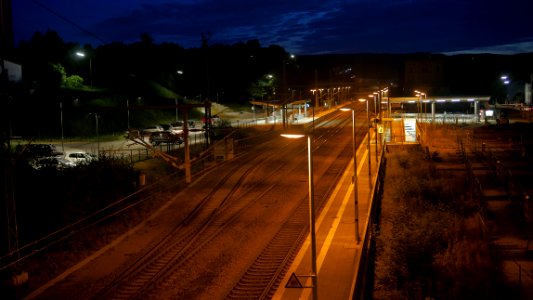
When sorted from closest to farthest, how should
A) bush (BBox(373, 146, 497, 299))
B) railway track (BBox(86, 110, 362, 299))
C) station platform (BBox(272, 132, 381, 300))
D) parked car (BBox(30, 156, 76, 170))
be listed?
1. station platform (BBox(272, 132, 381, 300))
2. railway track (BBox(86, 110, 362, 299))
3. bush (BBox(373, 146, 497, 299))
4. parked car (BBox(30, 156, 76, 170))

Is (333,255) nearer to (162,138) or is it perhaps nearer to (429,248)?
(429,248)

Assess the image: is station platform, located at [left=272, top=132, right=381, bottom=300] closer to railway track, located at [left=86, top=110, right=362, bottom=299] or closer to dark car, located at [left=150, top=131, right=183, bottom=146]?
railway track, located at [left=86, top=110, right=362, bottom=299]

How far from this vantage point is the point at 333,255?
1588 centimetres

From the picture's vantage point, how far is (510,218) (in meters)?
23.2

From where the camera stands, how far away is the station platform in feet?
42.6

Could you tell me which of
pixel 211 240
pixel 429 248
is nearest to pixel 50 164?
pixel 211 240

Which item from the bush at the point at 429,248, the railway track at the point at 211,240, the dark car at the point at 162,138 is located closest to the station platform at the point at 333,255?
the railway track at the point at 211,240

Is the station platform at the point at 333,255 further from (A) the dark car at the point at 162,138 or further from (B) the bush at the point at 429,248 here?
(A) the dark car at the point at 162,138

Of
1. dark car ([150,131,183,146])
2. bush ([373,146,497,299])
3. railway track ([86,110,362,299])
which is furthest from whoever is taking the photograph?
dark car ([150,131,183,146])

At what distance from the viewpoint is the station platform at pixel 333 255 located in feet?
42.6

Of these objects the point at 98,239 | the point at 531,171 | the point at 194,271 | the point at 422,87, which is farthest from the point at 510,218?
the point at 422,87

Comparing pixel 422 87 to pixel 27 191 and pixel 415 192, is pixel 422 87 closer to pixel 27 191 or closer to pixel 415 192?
pixel 415 192

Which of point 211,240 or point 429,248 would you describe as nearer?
point 429,248

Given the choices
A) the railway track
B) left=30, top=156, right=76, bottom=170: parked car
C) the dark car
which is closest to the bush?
the railway track
